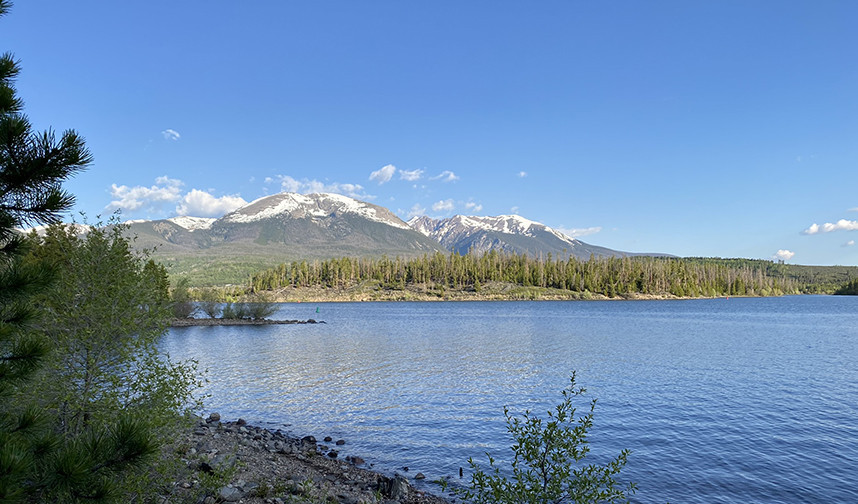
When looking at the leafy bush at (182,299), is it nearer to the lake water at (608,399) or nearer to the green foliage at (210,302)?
the green foliage at (210,302)

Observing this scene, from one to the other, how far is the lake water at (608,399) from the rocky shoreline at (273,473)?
6.32ft

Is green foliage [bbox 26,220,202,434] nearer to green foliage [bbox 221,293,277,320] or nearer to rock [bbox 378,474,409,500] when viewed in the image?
rock [bbox 378,474,409,500]

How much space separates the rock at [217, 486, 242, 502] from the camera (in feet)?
53.0

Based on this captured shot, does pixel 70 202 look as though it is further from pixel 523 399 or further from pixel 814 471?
pixel 523 399

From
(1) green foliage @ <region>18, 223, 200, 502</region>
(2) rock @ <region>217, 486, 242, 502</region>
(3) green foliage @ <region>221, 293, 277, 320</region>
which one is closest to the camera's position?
(1) green foliage @ <region>18, 223, 200, 502</region>

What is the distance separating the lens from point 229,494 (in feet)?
53.6

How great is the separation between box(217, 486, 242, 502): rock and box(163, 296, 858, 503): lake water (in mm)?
8272

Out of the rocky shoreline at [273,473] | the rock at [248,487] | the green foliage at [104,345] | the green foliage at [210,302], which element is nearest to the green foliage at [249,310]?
the green foliage at [210,302]

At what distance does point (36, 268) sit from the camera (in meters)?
6.43

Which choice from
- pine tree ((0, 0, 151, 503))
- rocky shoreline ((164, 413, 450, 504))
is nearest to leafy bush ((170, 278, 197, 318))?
rocky shoreline ((164, 413, 450, 504))

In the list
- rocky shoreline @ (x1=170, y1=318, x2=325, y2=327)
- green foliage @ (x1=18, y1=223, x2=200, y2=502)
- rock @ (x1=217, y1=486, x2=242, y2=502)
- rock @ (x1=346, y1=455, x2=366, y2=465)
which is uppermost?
green foliage @ (x1=18, y1=223, x2=200, y2=502)

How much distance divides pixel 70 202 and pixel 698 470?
25.5 m

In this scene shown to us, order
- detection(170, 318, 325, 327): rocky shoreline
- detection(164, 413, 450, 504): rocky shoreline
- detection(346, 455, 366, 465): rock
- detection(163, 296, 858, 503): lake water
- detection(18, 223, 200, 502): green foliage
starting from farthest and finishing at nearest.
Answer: detection(170, 318, 325, 327): rocky shoreline
detection(346, 455, 366, 465): rock
detection(163, 296, 858, 503): lake water
detection(164, 413, 450, 504): rocky shoreline
detection(18, 223, 200, 502): green foliage

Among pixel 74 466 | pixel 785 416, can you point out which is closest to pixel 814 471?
pixel 785 416
